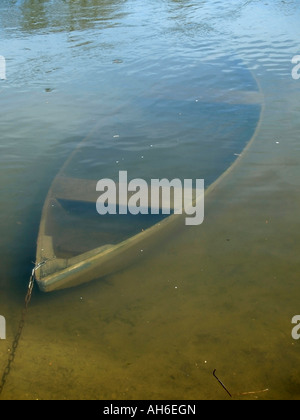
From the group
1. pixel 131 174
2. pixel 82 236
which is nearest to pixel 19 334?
pixel 82 236

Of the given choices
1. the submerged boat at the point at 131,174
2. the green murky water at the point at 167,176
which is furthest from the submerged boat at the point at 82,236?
the green murky water at the point at 167,176

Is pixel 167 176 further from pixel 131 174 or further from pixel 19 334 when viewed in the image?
pixel 19 334

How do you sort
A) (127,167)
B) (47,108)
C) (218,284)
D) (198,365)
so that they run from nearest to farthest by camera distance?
(198,365)
(218,284)
(127,167)
(47,108)

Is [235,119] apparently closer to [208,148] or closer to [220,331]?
[208,148]

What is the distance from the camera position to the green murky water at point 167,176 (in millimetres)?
3568

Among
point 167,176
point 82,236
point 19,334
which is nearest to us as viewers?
point 19,334

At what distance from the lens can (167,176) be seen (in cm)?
621

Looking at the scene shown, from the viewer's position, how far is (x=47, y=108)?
8562mm

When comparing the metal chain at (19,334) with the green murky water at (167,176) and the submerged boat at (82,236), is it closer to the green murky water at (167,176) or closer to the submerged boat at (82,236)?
the green murky water at (167,176)

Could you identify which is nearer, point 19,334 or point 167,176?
point 19,334

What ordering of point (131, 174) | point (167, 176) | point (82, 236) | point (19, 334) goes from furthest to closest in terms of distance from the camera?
point (131, 174), point (167, 176), point (82, 236), point (19, 334)
